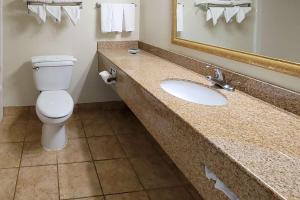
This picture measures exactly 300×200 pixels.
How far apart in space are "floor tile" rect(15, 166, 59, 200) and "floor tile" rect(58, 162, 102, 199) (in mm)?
51

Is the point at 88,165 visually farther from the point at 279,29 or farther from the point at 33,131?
the point at 279,29

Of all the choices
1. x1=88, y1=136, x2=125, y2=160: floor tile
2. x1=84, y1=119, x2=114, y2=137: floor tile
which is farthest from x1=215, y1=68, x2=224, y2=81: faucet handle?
x1=84, y1=119, x2=114, y2=137: floor tile

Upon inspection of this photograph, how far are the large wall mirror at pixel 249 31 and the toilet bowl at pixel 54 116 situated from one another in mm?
1108

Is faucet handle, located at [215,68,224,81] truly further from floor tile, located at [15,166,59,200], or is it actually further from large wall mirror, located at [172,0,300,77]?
floor tile, located at [15,166,59,200]

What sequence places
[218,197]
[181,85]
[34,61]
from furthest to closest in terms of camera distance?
[34,61]
[181,85]
[218,197]

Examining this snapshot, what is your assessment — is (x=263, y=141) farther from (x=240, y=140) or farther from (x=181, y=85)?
(x=181, y=85)

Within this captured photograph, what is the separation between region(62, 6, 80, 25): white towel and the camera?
3.07 m

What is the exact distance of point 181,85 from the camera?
6.28 ft

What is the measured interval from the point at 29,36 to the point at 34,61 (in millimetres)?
355

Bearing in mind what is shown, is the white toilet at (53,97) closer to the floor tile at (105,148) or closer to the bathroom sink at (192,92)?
the floor tile at (105,148)

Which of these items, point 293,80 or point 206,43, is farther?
point 206,43

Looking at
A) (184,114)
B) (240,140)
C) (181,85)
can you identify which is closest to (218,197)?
(240,140)

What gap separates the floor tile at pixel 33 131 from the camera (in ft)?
9.47

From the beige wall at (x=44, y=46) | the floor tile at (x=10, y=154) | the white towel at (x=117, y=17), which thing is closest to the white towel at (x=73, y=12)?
the beige wall at (x=44, y=46)
